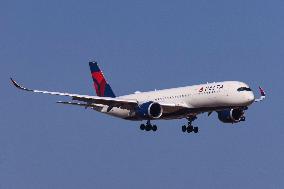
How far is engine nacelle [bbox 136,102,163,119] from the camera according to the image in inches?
3410

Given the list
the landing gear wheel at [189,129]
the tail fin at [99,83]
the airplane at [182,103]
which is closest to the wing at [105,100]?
the airplane at [182,103]

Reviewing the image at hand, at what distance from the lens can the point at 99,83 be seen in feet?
351

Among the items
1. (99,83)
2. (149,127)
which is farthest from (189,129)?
(99,83)

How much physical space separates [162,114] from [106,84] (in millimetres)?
18746

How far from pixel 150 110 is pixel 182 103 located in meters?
3.95

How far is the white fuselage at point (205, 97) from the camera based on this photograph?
83375mm

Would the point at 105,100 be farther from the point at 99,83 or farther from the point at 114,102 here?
the point at 99,83

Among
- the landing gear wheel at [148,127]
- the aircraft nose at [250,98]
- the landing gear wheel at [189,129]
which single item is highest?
the aircraft nose at [250,98]

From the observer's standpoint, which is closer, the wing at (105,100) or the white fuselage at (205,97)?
the white fuselage at (205,97)

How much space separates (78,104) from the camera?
299ft

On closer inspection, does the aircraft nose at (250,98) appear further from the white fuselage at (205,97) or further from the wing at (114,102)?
the wing at (114,102)

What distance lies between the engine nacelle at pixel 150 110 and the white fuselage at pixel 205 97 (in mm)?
2321

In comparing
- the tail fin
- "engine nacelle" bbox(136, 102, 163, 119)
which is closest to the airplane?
"engine nacelle" bbox(136, 102, 163, 119)

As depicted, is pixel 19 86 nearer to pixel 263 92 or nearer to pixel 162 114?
pixel 162 114
